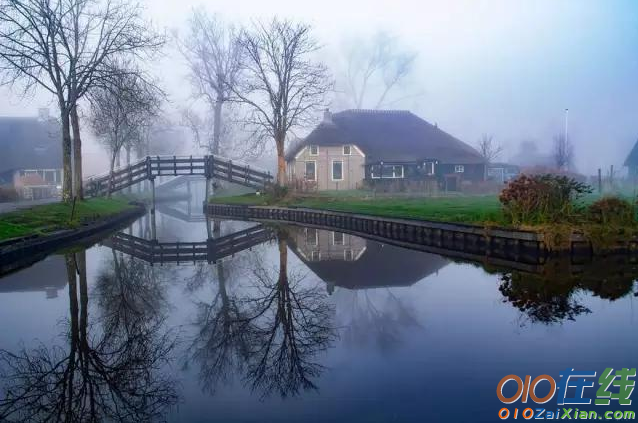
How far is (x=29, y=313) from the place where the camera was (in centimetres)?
895

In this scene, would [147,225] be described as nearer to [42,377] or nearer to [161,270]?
[161,270]

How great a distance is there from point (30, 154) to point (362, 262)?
189 feet

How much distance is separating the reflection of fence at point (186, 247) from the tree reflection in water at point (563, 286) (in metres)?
8.80

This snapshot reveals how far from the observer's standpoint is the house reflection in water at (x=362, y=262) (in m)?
11.6

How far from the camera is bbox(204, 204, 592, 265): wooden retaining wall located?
13.4 m

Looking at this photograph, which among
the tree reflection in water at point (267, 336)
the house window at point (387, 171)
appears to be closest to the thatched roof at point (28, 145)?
the house window at point (387, 171)

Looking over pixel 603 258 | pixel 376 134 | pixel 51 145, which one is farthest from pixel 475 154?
pixel 51 145

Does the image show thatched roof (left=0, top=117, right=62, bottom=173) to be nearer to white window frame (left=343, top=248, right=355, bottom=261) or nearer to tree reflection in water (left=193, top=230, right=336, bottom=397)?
white window frame (left=343, top=248, right=355, bottom=261)

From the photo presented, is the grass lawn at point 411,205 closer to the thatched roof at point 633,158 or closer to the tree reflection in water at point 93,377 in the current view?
the tree reflection in water at point 93,377

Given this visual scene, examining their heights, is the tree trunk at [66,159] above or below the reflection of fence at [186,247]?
above

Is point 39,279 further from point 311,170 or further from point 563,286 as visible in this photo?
point 311,170

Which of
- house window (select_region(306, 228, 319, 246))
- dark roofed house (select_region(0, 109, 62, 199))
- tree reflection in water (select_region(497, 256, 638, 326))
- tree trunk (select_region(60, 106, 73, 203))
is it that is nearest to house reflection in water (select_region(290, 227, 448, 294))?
house window (select_region(306, 228, 319, 246))

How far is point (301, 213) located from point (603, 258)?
17623 mm

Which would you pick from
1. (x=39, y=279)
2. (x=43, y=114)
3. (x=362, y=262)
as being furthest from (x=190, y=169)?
(x=43, y=114)
